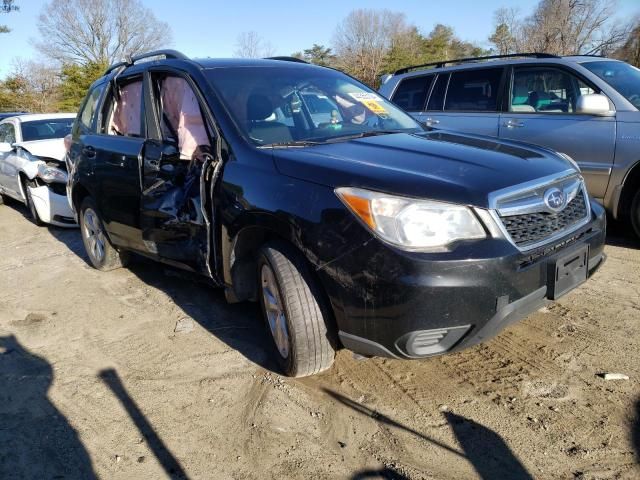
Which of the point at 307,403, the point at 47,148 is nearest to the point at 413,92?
the point at 307,403

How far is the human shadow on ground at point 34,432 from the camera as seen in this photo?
2420 mm

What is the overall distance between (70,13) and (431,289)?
5410cm

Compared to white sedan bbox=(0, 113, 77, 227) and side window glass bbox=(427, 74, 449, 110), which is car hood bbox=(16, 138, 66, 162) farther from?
side window glass bbox=(427, 74, 449, 110)

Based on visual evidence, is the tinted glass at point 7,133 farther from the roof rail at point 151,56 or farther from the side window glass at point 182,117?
the side window glass at point 182,117

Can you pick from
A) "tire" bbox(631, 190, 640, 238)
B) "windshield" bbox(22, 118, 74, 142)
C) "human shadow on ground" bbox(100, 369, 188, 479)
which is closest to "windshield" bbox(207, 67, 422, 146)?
"human shadow on ground" bbox(100, 369, 188, 479)

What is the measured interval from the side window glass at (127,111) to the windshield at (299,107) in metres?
1.04

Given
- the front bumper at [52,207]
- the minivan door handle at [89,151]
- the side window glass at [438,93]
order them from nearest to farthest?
the minivan door handle at [89,151]
the side window glass at [438,93]
the front bumper at [52,207]

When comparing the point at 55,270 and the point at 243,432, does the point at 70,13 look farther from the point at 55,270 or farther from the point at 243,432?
the point at 243,432

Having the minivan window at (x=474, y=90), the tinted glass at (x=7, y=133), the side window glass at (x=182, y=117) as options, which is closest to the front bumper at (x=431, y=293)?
the side window glass at (x=182, y=117)

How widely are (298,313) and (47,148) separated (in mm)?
6743

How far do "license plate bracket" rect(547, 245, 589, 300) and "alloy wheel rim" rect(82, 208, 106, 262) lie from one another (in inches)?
157

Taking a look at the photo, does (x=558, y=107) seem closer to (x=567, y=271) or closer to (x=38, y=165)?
(x=567, y=271)

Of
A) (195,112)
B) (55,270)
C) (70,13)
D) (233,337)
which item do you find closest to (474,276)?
(233,337)

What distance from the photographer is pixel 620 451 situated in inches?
90.2
